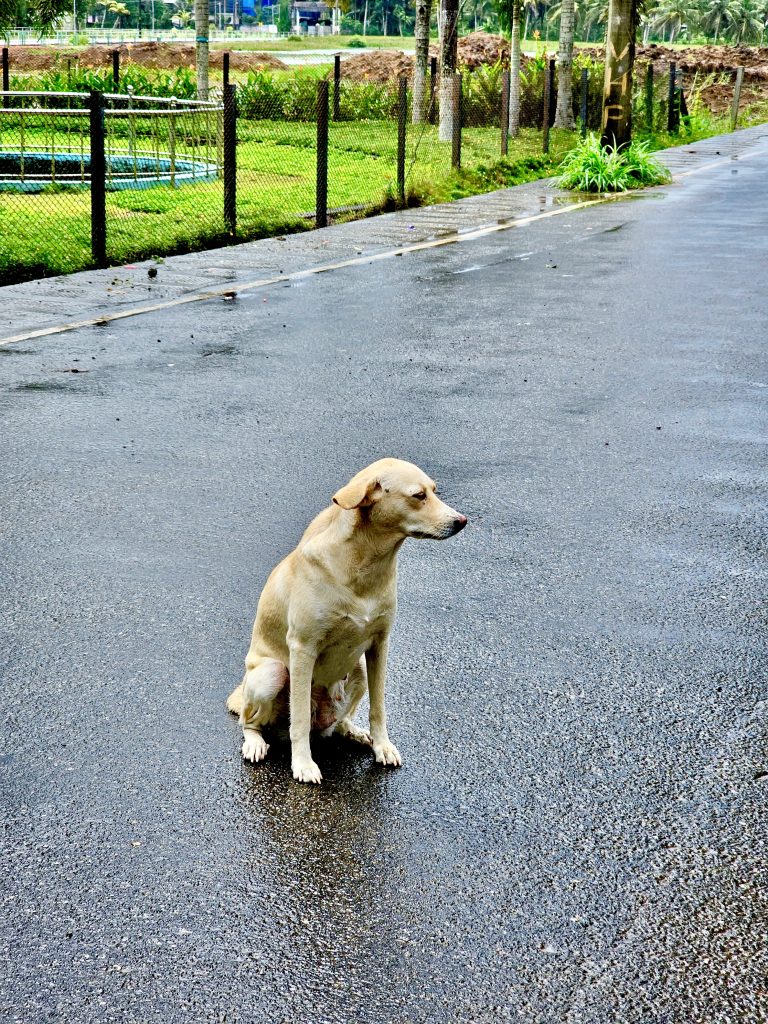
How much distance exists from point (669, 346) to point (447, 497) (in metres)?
4.44

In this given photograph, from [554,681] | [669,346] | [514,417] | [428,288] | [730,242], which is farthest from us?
[730,242]

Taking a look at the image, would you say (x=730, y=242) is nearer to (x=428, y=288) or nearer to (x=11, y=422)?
(x=428, y=288)

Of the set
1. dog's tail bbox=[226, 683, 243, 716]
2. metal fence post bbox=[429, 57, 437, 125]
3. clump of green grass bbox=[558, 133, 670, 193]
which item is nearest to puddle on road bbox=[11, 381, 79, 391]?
dog's tail bbox=[226, 683, 243, 716]

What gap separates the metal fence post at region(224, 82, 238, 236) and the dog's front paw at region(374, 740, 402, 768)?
1152cm

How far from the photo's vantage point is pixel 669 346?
10570 mm

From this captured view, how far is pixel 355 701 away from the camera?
13.7 ft

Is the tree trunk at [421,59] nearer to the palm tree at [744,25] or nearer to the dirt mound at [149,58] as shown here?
the dirt mound at [149,58]

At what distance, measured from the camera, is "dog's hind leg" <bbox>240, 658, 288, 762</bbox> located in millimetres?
3979

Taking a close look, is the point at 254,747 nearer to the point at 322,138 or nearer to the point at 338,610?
the point at 338,610

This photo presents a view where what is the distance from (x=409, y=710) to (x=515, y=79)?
2789 cm

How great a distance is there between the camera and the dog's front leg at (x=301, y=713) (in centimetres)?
379

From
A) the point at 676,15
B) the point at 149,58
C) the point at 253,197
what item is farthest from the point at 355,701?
the point at 676,15

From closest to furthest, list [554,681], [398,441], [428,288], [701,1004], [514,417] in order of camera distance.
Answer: [701,1004] → [554,681] → [398,441] → [514,417] → [428,288]

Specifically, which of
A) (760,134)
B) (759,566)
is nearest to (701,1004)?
(759,566)
